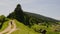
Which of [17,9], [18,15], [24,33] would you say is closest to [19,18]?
[18,15]

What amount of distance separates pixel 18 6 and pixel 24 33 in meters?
53.2

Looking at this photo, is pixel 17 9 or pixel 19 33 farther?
pixel 17 9

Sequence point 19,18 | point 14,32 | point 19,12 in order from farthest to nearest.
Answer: point 19,12 → point 19,18 → point 14,32

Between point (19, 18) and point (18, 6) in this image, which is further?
point (18, 6)

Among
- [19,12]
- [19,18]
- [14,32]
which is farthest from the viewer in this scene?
[19,12]

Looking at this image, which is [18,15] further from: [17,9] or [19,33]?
[19,33]

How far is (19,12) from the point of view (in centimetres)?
7438

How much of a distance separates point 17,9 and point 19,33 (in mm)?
51655

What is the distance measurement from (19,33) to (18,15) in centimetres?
4651

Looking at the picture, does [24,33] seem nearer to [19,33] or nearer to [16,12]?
[19,33]

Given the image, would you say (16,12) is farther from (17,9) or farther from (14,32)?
(14,32)

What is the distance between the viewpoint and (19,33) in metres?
25.2

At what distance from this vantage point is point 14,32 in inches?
981

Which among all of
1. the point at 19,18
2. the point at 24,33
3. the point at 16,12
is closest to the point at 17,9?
the point at 16,12
